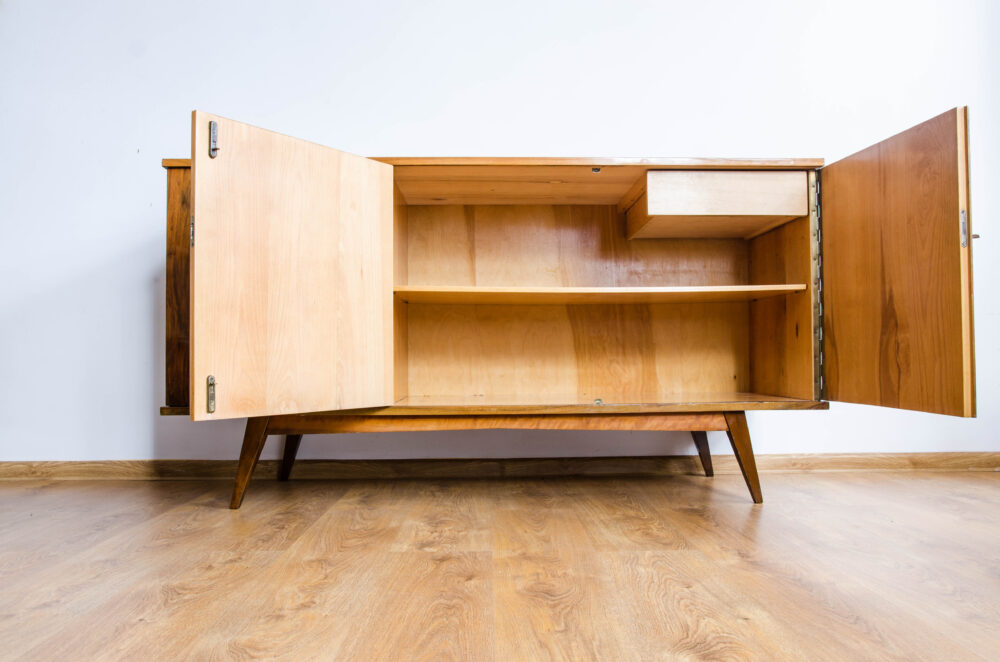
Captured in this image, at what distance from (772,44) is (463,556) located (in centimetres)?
188

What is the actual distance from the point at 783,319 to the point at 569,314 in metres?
0.62

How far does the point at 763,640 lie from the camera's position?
0.65 m

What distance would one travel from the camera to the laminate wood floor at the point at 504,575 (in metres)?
0.65

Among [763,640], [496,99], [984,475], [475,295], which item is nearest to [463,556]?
[763,640]

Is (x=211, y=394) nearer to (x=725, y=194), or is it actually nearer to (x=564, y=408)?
(x=564, y=408)

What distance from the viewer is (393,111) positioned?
67.7 inches

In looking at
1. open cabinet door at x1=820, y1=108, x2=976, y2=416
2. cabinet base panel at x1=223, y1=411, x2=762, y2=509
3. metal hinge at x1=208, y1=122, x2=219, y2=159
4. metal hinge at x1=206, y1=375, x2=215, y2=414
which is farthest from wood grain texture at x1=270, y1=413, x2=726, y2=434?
metal hinge at x1=208, y1=122, x2=219, y2=159

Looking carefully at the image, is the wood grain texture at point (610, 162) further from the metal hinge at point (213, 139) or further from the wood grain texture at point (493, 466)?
the wood grain texture at point (493, 466)

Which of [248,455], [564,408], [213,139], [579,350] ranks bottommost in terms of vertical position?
[248,455]

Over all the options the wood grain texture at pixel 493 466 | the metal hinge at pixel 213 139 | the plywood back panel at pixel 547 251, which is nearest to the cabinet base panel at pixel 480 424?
the wood grain texture at pixel 493 466

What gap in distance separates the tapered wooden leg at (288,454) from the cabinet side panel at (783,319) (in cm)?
146

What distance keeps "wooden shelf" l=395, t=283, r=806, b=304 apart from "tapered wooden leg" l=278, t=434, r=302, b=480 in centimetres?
57

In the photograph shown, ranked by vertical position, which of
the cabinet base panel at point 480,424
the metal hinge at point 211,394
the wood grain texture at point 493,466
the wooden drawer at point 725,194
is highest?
the wooden drawer at point 725,194

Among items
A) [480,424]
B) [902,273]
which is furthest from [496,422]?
[902,273]
